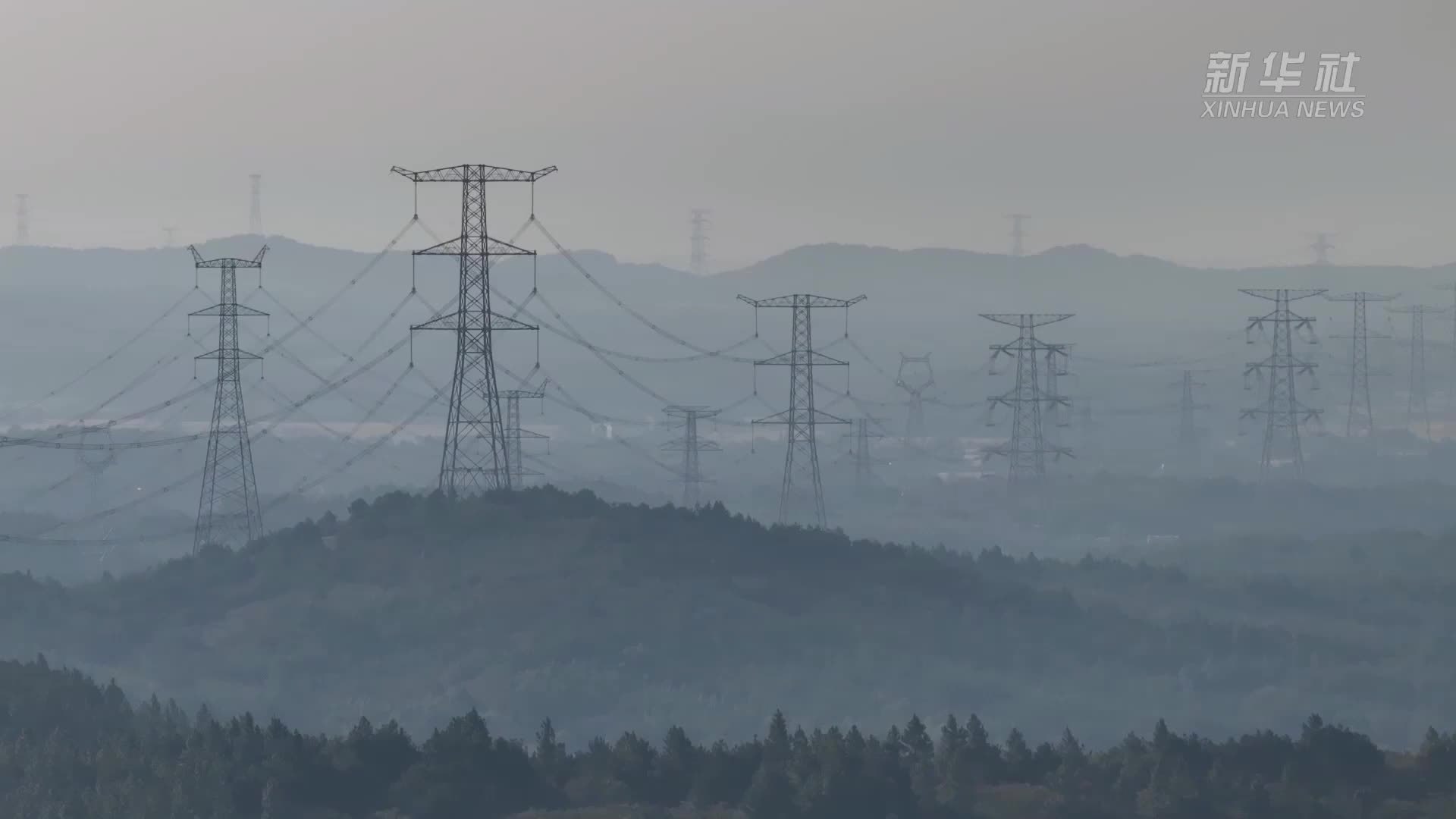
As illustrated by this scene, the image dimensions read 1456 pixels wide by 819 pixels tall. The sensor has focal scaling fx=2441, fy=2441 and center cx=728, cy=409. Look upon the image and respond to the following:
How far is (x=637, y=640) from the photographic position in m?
157

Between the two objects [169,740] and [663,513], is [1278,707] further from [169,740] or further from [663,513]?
[169,740]

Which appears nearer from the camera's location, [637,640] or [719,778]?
[719,778]

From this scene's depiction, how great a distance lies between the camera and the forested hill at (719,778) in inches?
3708

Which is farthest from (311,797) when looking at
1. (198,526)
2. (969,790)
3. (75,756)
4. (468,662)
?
(198,526)

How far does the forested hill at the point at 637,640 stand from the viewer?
487 ft

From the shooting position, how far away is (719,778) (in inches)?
3868

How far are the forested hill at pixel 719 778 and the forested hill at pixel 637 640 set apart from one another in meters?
39.6

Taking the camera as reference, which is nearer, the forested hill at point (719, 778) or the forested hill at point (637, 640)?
the forested hill at point (719, 778)

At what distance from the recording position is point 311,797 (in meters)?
96.8

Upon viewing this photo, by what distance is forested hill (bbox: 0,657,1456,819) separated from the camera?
309 ft

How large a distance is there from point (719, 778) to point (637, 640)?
194 ft

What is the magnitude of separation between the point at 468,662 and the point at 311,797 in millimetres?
55315

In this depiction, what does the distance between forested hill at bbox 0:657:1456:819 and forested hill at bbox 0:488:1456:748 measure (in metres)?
39.6

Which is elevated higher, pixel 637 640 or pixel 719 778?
pixel 637 640
